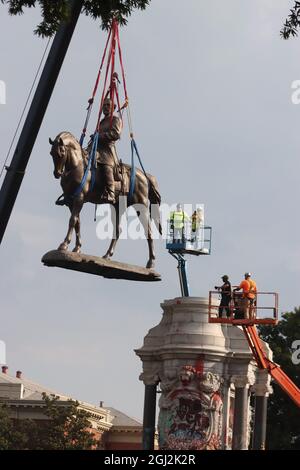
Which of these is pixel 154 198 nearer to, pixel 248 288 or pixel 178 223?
pixel 248 288

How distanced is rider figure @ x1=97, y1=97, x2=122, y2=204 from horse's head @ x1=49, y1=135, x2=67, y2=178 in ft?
5.42

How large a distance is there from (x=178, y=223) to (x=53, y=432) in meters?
28.4

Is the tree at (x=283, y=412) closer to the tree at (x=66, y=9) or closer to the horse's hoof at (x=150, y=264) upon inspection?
the horse's hoof at (x=150, y=264)

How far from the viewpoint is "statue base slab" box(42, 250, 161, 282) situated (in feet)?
147

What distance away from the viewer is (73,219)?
47.9 metres

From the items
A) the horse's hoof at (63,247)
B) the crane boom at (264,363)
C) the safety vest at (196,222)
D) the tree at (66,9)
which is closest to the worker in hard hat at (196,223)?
the safety vest at (196,222)

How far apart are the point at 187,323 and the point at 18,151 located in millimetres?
33972

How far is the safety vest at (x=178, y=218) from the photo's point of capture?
75.1 m

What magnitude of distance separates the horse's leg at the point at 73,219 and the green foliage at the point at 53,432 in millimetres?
50070

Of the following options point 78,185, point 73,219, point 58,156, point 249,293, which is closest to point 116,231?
point 73,219

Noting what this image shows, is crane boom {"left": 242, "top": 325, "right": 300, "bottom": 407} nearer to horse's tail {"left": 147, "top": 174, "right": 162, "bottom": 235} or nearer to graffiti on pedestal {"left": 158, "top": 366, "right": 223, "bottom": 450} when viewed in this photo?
graffiti on pedestal {"left": 158, "top": 366, "right": 223, "bottom": 450}

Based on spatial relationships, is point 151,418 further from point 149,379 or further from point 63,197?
point 63,197

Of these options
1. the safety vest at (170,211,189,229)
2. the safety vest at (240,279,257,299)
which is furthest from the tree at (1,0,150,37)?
the safety vest at (170,211,189,229)

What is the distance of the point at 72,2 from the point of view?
3181 cm
